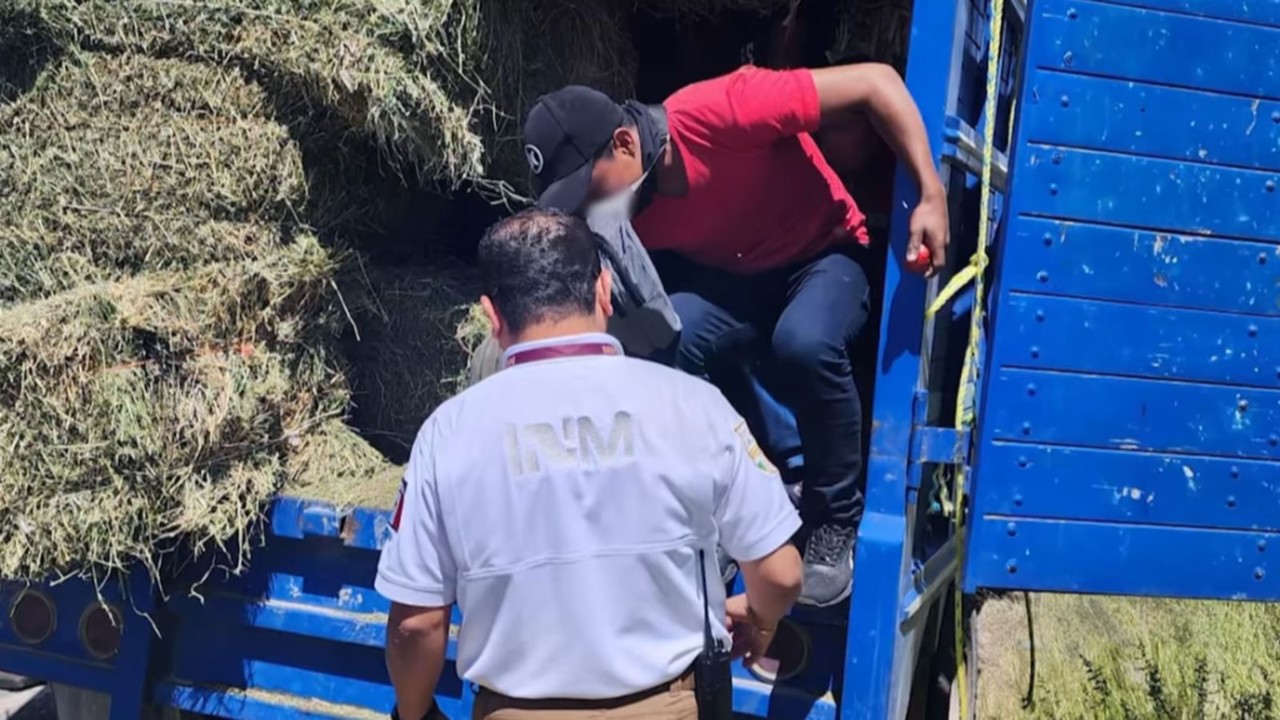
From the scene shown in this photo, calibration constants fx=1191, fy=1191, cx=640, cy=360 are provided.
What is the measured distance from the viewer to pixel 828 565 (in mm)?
2443

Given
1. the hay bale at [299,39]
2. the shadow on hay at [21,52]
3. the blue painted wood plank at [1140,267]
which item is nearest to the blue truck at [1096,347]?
the blue painted wood plank at [1140,267]

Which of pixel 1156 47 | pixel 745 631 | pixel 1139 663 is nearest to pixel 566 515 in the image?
pixel 745 631

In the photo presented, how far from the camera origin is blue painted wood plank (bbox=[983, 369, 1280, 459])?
2.29 meters

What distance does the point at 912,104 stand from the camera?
2260 mm

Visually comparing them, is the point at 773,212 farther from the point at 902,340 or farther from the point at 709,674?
the point at 709,674

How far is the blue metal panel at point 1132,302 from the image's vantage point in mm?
2277

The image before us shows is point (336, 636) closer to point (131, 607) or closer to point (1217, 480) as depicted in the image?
point (131, 607)

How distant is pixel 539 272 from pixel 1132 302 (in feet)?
3.99

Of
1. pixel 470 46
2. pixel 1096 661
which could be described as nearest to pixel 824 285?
pixel 470 46

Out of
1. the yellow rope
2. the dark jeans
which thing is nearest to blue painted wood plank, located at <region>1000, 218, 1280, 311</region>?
the yellow rope

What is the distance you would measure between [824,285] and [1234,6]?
0.96 meters

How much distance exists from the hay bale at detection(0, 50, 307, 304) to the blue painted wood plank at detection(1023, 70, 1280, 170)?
5.57 ft

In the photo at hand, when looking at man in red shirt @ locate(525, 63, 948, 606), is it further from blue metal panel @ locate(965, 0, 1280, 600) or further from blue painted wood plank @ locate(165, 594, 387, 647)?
blue painted wood plank @ locate(165, 594, 387, 647)

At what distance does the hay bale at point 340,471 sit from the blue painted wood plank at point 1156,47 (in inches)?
65.4
